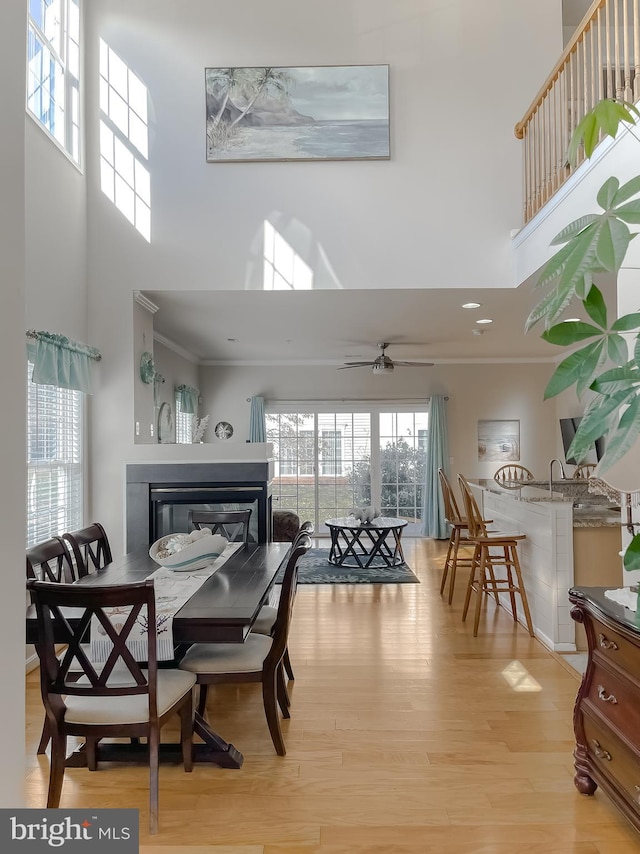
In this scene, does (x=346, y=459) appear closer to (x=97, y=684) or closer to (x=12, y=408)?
(x=97, y=684)

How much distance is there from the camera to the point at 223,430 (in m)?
8.84

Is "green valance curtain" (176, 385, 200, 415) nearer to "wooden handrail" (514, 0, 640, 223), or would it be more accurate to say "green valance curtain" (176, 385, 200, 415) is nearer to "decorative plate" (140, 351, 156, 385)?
"decorative plate" (140, 351, 156, 385)

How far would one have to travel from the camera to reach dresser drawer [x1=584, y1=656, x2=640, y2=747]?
75.4 inches

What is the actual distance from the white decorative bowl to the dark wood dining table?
9 centimetres

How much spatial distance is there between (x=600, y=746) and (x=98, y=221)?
188 inches

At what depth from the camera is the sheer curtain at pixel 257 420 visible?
8789mm

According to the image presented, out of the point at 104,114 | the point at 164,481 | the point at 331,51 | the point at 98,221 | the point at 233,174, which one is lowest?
the point at 164,481

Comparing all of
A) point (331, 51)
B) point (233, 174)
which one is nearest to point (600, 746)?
point (233, 174)

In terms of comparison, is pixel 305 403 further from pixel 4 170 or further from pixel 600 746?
pixel 4 170

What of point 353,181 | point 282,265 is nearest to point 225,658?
point 282,265

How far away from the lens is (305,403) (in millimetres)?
8961

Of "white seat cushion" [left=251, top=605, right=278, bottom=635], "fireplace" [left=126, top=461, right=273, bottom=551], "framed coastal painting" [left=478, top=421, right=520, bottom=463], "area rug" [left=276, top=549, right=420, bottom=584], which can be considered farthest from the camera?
"framed coastal painting" [left=478, top=421, right=520, bottom=463]

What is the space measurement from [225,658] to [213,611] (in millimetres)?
408

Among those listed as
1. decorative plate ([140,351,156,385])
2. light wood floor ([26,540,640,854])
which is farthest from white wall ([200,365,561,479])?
light wood floor ([26,540,640,854])
